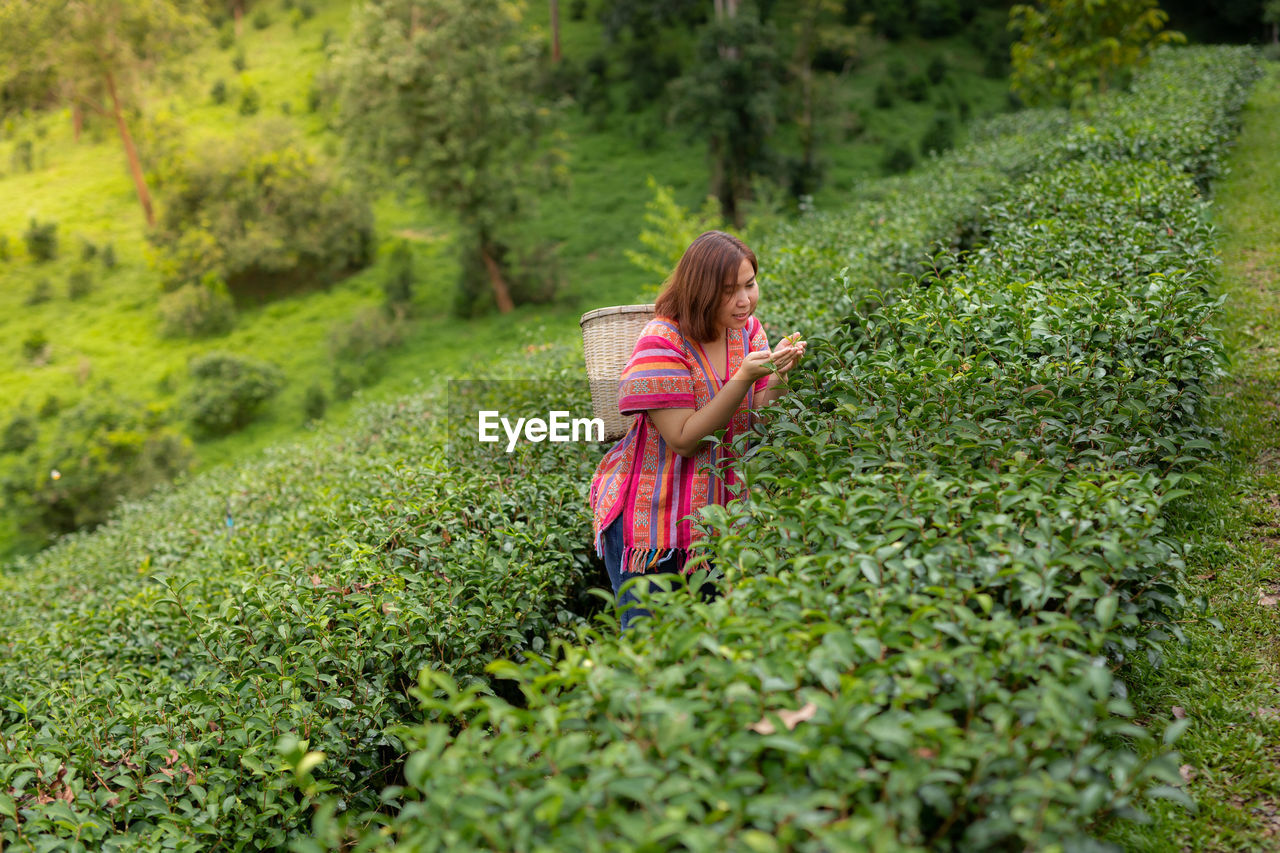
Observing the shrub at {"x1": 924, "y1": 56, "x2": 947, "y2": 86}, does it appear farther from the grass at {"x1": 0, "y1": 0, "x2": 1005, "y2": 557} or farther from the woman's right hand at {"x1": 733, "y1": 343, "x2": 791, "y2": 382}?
the woman's right hand at {"x1": 733, "y1": 343, "x2": 791, "y2": 382}

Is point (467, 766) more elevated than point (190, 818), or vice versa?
point (467, 766)

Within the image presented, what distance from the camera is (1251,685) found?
2580mm

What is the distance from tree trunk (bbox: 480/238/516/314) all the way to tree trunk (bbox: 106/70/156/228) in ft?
36.0

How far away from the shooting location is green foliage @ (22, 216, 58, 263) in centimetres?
2455

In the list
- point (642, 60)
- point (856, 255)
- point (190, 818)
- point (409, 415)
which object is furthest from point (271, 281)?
point (190, 818)

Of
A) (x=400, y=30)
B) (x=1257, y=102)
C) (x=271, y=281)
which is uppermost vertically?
(x=400, y=30)

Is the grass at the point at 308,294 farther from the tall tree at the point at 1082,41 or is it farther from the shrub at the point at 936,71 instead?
the tall tree at the point at 1082,41

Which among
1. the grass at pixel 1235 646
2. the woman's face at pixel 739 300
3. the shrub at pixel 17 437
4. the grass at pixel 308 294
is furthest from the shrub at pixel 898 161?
the shrub at pixel 17 437

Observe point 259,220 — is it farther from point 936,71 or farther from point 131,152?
point 936,71

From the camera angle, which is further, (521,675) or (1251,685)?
(1251,685)

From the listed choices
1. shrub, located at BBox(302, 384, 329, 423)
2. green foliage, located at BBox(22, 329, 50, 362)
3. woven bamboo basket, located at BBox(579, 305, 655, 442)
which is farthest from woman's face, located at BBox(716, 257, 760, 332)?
green foliage, located at BBox(22, 329, 50, 362)

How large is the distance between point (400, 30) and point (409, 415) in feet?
46.0

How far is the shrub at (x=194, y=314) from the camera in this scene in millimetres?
22125

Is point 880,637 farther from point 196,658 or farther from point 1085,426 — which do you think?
point 196,658
